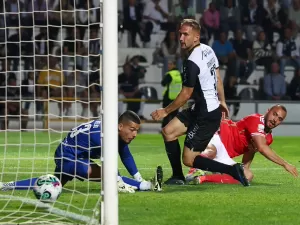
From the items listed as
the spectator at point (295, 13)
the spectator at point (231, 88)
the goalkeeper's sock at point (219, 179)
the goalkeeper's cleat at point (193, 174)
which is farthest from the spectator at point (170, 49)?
the goalkeeper's sock at point (219, 179)

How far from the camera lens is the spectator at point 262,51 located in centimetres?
2375

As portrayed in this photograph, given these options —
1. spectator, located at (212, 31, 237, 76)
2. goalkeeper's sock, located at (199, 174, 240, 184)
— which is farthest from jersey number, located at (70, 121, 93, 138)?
spectator, located at (212, 31, 237, 76)

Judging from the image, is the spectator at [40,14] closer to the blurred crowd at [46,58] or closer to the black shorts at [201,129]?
the blurred crowd at [46,58]

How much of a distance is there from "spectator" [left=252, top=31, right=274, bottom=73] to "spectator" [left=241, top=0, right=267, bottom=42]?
0.55 feet

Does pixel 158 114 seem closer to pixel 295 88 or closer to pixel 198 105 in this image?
pixel 198 105

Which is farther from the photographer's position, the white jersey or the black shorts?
the black shorts

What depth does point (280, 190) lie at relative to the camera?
32.2 feet

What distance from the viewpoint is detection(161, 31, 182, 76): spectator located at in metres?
23.3

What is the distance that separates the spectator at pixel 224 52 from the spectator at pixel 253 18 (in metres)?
0.82

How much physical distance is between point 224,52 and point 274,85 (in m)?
1.50

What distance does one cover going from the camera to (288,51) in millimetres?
24281

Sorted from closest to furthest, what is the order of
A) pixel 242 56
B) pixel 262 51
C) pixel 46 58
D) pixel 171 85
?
pixel 171 85, pixel 46 58, pixel 242 56, pixel 262 51

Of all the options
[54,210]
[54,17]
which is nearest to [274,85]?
[54,17]

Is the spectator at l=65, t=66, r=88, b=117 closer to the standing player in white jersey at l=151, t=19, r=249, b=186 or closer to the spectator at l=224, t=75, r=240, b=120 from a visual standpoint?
the spectator at l=224, t=75, r=240, b=120
